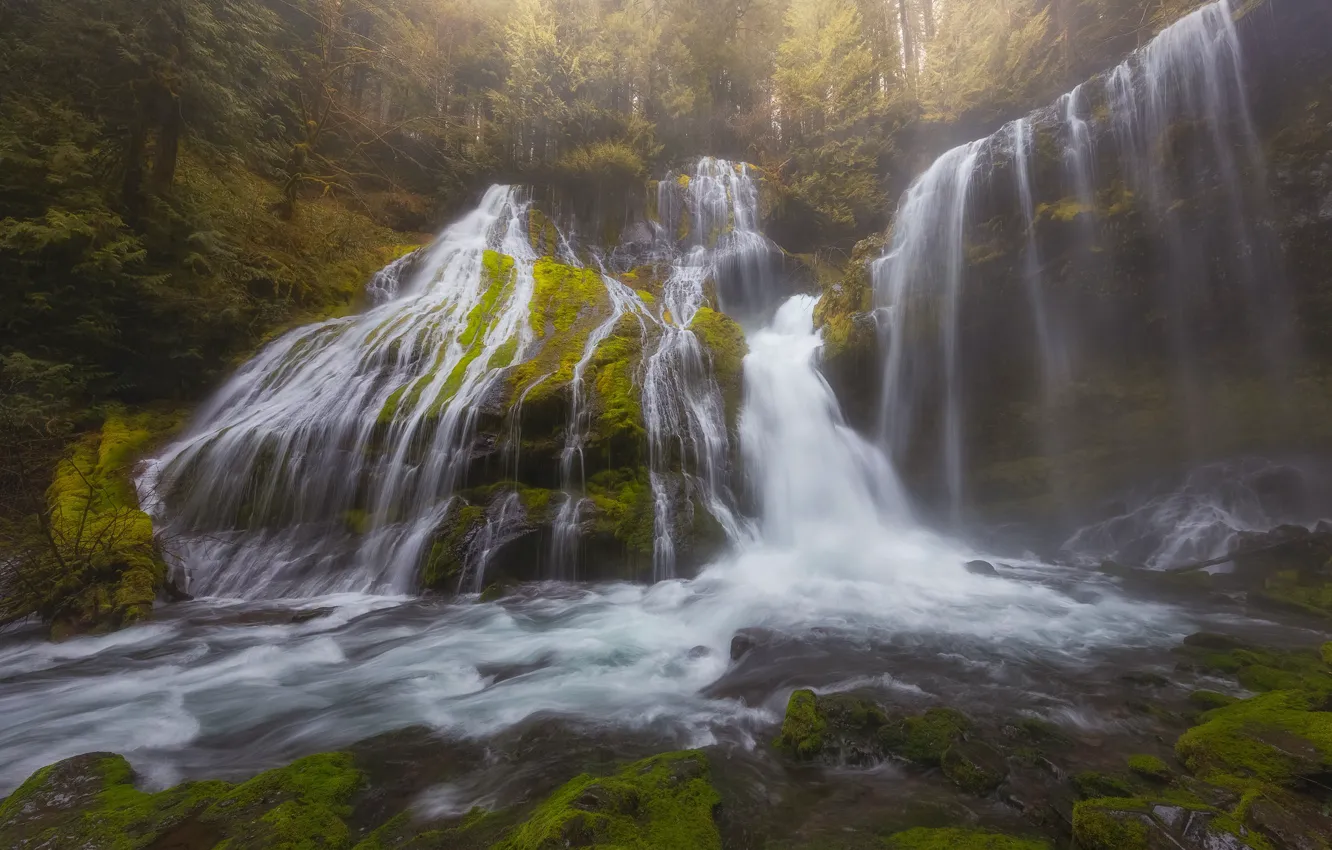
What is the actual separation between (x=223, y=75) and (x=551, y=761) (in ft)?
45.3

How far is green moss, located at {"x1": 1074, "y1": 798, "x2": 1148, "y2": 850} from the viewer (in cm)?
227

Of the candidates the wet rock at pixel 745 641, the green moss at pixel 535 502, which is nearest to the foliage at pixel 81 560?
the green moss at pixel 535 502

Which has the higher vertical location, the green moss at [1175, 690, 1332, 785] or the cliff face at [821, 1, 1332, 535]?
the cliff face at [821, 1, 1332, 535]

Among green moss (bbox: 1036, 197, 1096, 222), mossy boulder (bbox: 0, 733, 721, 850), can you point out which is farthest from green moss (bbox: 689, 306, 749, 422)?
mossy boulder (bbox: 0, 733, 721, 850)

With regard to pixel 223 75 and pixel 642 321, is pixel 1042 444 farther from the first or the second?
pixel 223 75

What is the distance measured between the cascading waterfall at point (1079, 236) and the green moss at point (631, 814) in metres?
10.2

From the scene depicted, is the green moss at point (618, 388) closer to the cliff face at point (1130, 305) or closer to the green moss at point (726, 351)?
the green moss at point (726, 351)

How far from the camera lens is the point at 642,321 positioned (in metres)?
12.1

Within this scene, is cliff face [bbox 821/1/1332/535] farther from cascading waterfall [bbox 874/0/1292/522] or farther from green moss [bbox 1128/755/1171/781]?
green moss [bbox 1128/755/1171/781]

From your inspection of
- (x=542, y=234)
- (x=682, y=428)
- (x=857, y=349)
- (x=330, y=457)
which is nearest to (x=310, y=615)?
(x=330, y=457)

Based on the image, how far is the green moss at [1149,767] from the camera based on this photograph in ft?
9.78

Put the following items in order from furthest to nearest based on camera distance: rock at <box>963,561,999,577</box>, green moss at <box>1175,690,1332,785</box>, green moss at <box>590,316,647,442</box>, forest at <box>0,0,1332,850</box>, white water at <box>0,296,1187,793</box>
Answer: green moss at <box>590,316,647,442</box> < rock at <box>963,561,999,577</box> < white water at <box>0,296,1187,793</box> < forest at <box>0,0,1332,850</box> < green moss at <box>1175,690,1332,785</box>

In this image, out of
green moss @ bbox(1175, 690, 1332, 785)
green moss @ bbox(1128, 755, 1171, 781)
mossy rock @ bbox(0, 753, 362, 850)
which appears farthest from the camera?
green moss @ bbox(1128, 755, 1171, 781)

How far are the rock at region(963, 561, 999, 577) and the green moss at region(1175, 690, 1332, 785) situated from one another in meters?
5.08
